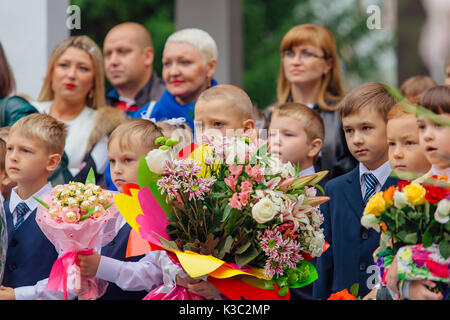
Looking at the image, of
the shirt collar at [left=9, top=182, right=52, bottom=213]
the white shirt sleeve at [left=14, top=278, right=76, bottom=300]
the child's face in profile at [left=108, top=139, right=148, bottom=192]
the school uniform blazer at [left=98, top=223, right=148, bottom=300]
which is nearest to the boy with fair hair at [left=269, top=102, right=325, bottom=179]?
the child's face in profile at [left=108, top=139, right=148, bottom=192]

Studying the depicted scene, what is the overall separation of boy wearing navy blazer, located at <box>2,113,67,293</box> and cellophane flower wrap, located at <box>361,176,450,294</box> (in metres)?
1.67

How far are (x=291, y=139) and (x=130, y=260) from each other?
3.70 ft

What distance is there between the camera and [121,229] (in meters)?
3.18

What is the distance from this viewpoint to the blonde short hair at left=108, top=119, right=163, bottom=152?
344 cm

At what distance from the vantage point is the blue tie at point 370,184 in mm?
3170

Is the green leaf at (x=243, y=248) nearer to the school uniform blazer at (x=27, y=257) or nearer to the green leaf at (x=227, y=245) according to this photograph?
the green leaf at (x=227, y=245)

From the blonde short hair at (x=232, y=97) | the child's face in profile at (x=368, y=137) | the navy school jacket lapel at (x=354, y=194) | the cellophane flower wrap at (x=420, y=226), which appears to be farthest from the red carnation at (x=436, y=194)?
the blonde short hair at (x=232, y=97)

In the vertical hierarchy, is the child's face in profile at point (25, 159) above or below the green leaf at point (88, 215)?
above

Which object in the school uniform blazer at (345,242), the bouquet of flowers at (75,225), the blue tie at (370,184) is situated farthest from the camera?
the blue tie at (370,184)

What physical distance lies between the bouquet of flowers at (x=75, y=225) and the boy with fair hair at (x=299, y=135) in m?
1.15

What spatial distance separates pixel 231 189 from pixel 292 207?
8.9 inches

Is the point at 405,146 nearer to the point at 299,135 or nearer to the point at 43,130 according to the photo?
the point at 299,135
